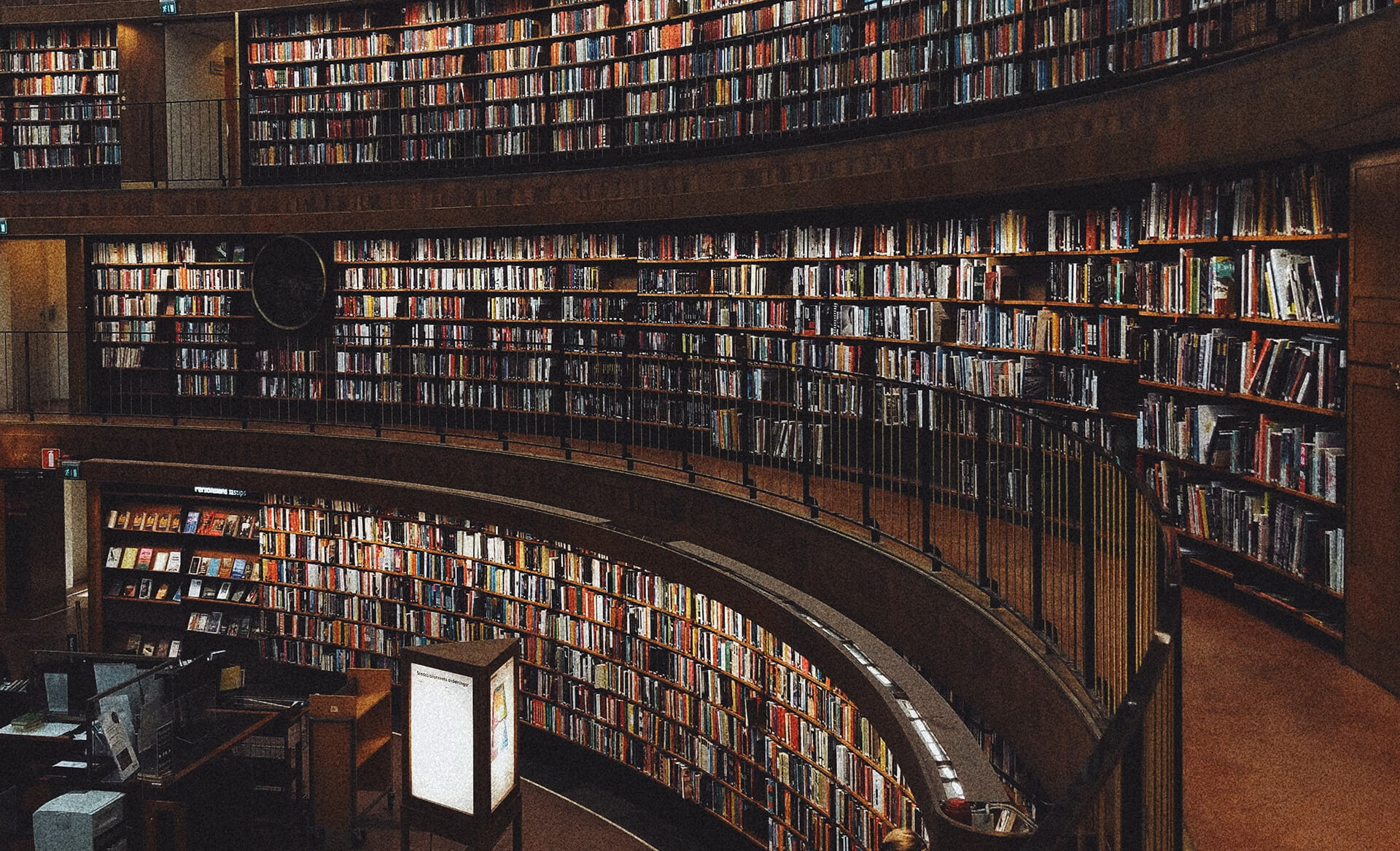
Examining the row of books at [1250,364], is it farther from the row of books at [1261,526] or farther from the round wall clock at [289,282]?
the round wall clock at [289,282]

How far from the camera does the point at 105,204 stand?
418 inches

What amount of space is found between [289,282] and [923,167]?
6.89m

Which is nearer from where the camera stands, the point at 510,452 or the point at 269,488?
the point at 510,452

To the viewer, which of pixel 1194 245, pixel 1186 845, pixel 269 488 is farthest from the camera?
pixel 269 488

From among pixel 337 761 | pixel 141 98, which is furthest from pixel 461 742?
pixel 141 98

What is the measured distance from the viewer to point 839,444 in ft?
17.5

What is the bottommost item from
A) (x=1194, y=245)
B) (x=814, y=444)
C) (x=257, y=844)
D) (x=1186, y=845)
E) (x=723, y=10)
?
(x=257, y=844)

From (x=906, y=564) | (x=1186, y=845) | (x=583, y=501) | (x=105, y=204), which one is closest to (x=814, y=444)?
(x=583, y=501)

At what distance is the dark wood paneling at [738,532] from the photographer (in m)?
3.49

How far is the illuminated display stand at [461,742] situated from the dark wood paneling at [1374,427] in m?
3.79

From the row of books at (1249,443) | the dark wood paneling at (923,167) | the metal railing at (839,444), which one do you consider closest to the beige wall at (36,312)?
the metal railing at (839,444)

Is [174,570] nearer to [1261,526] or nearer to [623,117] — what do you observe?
[623,117]

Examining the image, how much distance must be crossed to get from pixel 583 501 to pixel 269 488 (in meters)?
3.63

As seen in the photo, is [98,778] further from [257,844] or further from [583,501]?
[583,501]
